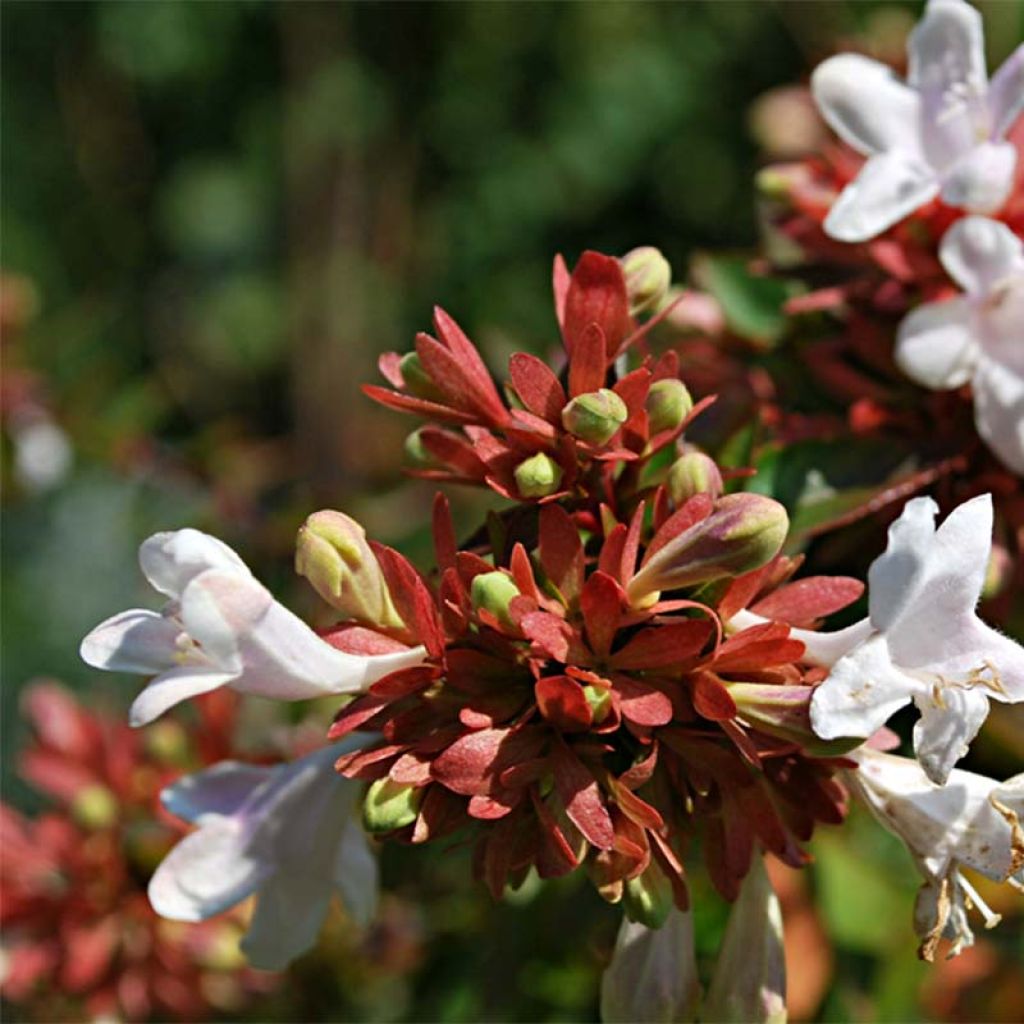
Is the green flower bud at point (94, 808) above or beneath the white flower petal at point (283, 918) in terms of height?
beneath

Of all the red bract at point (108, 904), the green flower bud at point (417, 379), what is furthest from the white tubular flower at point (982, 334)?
the red bract at point (108, 904)

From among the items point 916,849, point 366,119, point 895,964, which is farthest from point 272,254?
point 916,849

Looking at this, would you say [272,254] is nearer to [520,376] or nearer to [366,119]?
[366,119]

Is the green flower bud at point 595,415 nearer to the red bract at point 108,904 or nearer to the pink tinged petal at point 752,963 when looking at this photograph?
the pink tinged petal at point 752,963

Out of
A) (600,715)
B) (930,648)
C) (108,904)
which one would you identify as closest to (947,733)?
(930,648)

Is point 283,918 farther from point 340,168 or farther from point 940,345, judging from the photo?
point 340,168

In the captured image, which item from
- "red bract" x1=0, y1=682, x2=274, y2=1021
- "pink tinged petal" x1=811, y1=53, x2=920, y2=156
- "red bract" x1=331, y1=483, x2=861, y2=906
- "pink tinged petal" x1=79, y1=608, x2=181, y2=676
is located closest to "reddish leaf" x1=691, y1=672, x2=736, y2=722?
"red bract" x1=331, y1=483, x2=861, y2=906
